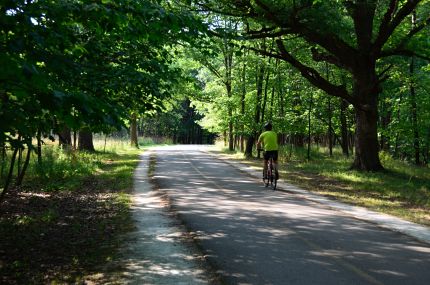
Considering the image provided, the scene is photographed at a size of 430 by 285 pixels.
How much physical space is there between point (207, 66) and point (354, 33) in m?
18.3

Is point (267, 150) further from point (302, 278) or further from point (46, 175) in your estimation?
point (302, 278)

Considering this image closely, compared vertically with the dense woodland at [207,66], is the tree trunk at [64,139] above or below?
below

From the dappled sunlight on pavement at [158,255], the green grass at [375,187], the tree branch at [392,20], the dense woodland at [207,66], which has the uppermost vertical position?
the tree branch at [392,20]

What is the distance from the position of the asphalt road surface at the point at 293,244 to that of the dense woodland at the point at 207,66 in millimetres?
2471

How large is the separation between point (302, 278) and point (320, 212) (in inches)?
202

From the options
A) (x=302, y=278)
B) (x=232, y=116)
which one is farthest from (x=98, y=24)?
(x=232, y=116)

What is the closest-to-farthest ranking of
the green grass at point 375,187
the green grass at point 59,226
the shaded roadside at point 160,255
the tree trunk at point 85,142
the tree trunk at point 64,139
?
the shaded roadside at point 160,255 → the green grass at point 59,226 → the tree trunk at point 64,139 → the green grass at point 375,187 → the tree trunk at point 85,142

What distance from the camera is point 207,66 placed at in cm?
3766

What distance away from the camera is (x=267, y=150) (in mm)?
15016

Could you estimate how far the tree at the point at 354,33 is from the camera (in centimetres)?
1598

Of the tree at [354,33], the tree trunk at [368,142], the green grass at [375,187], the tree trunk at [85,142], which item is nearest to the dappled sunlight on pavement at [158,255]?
the green grass at [375,187]

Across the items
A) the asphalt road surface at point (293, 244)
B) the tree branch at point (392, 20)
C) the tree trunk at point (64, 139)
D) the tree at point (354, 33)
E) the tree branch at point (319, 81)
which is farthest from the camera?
the tree branch at point (319, 81)

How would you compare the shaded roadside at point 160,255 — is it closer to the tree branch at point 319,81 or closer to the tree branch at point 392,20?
the tree branch at point 319,81

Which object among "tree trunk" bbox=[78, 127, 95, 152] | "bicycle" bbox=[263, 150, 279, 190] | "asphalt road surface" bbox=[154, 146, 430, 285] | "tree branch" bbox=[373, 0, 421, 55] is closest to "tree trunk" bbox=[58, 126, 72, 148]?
"tree trunk" bbox=[78, 127, 95, 152]
